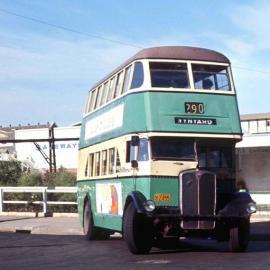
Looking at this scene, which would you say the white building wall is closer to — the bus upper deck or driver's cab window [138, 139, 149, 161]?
the bus upper deck

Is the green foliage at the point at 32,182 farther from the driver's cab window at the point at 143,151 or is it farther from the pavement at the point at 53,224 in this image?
the driver's cab window at the point at 143,151

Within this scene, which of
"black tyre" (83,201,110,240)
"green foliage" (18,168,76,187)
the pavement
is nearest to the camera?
"black tyre" (83,201,110,240)

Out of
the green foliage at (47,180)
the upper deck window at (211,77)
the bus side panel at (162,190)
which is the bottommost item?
the bus side panel at (162,190)

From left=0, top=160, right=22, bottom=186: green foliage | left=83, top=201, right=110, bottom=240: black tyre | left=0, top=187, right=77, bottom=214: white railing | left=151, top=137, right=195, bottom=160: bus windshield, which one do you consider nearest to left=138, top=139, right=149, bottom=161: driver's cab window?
left=151, top=137, right=195, bottom=160: bus windshield

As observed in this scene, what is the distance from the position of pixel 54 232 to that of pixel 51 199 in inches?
315

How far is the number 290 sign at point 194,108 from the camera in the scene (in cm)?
1367

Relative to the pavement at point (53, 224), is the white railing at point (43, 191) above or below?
above

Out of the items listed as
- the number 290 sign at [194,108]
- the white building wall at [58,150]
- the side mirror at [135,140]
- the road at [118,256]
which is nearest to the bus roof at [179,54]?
the number 290 sign at [194,108]

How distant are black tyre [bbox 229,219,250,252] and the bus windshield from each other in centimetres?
177

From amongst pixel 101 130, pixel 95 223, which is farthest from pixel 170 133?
pixel 95 223

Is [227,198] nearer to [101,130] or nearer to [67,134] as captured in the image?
[101,130]

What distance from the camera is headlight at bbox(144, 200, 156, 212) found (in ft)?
41.5

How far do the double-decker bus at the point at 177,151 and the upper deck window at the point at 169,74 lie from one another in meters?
0.02

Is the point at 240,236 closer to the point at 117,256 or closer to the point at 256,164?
the point at 117,256
